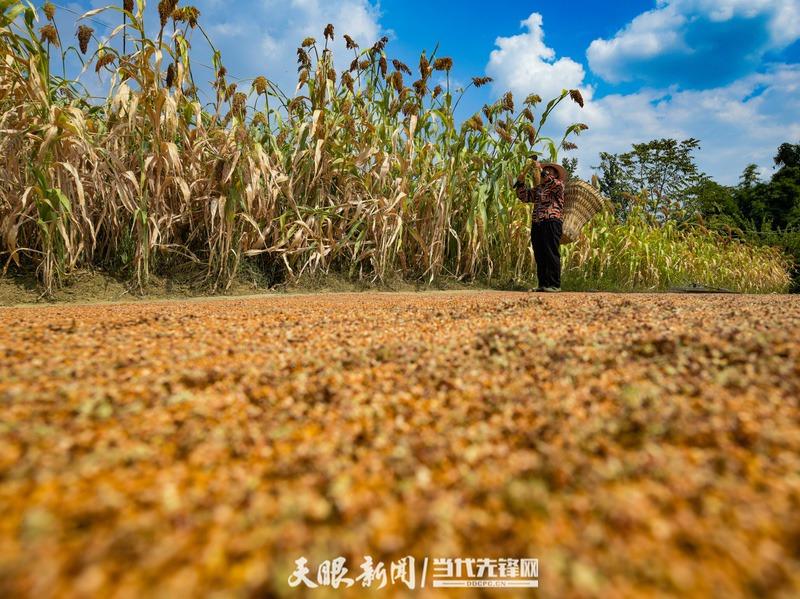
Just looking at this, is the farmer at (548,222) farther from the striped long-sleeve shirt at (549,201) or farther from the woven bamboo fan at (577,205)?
the woven bamboo fan at (577,205)

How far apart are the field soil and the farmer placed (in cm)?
316

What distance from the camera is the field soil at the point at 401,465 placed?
0.55 meters

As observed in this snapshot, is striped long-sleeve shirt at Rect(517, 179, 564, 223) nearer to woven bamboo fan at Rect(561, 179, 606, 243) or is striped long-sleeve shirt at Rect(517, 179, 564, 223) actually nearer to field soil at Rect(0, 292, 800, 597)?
woven bamboo fan at Rect(561, 179, 606, 243)

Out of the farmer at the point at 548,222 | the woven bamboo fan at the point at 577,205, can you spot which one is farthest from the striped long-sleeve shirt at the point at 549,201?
the woven bamboo fan at the point at 577,205

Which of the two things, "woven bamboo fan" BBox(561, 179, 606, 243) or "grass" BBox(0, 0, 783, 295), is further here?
"woven bamboo fan" BBox(561, 179, 606, 243)

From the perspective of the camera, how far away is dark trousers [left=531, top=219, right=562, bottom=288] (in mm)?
4367

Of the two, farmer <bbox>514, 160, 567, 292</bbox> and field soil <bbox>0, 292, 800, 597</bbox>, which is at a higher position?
farmer <bbox>514, 160, 567, 292</bbox>

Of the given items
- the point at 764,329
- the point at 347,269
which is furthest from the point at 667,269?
the point at 764,329

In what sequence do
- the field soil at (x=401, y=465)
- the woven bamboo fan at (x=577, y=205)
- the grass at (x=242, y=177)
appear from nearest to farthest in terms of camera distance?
the field soil at (x=401, y=465) < the grass at (x=242, y=177) < the woven bamboo fan at (x=577, y=205)

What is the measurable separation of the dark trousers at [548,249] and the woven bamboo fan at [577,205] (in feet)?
3.04

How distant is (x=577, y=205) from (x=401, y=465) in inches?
198

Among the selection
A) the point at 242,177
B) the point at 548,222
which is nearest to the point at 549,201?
the point at 548,222

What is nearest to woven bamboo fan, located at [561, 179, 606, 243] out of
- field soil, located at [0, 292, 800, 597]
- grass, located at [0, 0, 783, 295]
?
grass, located at [0, 0, 783, 295]

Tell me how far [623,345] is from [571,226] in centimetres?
421
